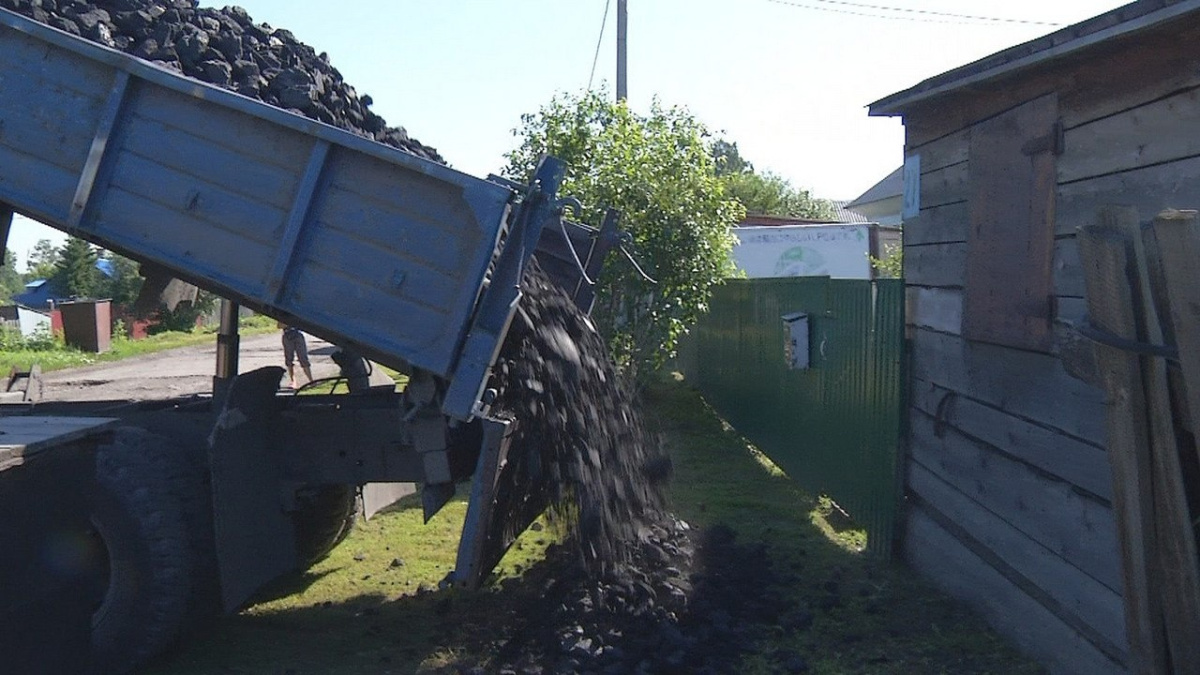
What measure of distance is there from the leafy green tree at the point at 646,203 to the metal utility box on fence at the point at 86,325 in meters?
21.4

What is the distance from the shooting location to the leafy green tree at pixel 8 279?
6.38 metres

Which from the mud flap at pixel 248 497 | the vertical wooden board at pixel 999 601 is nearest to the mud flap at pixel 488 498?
the mud flap at pixel 248 497

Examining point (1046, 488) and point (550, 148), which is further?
point (550, 148)

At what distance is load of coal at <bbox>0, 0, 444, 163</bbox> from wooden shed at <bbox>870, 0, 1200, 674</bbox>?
127 inches

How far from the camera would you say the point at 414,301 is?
5406 mm

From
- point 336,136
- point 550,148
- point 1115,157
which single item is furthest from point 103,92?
point 550,148

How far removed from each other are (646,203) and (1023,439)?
8101 mm

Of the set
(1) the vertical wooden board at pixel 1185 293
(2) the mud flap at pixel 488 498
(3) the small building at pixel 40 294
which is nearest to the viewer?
(1) the vertical wooden board at pixel 1185 293

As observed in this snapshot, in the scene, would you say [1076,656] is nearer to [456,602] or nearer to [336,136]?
[456,602]

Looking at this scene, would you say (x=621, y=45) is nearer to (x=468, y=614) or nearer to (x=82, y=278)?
(x=468, y=614)

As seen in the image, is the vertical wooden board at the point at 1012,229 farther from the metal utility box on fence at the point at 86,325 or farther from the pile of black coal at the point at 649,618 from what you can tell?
the metal utility box on fence at the point at 86,325

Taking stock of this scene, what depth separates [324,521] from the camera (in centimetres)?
741

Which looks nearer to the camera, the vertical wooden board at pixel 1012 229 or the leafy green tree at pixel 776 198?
the vertical wooden board at pixel 1012 229

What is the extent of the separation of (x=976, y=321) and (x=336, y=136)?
3659 mm
